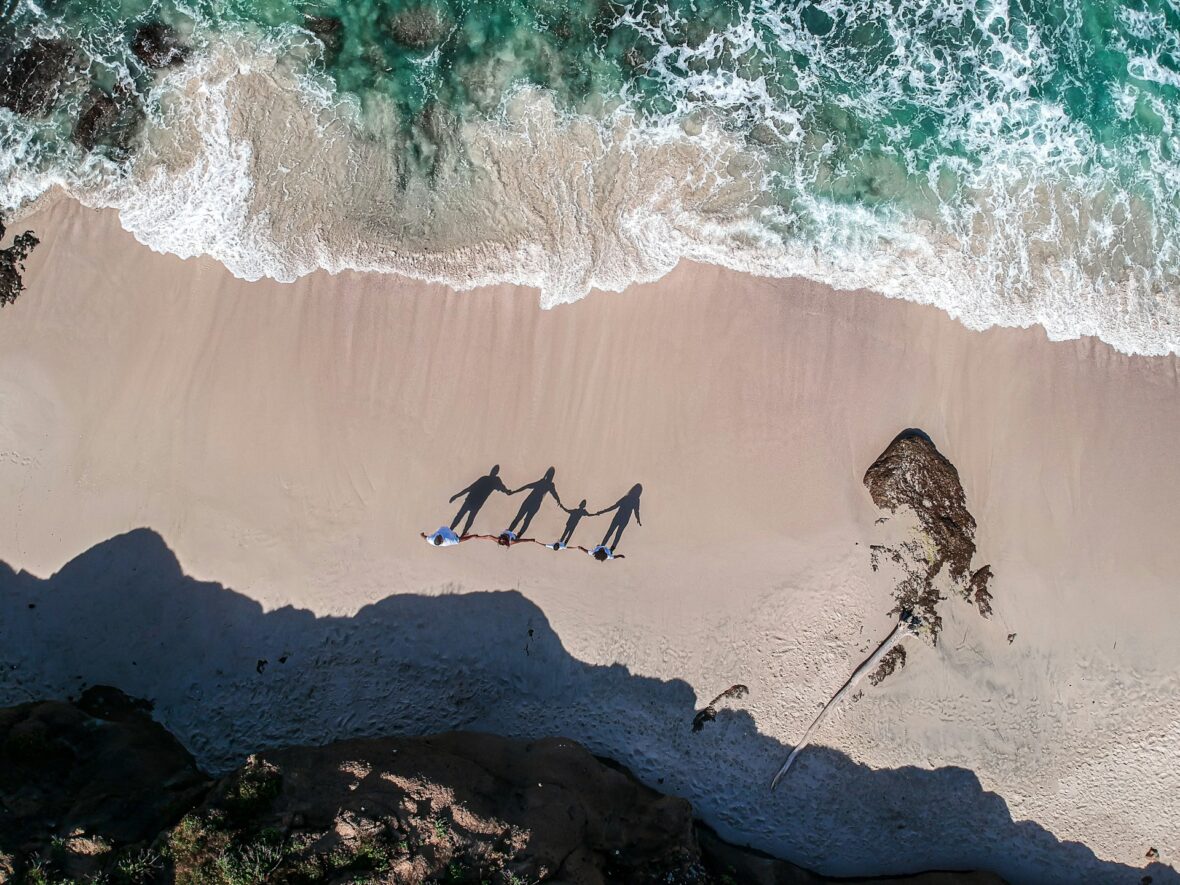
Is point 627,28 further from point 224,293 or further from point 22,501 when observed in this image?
point 22,501

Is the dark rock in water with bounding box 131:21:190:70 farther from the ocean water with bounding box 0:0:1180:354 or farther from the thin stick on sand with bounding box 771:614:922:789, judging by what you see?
the thin stick on sand with bounding box 771:614:922:789

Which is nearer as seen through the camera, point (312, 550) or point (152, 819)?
point (152, 819)

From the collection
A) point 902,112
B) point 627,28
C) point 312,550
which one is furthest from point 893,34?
point 312,550

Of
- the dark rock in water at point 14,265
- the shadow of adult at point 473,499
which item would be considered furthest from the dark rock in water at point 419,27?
the shadow of adult at point 473,499

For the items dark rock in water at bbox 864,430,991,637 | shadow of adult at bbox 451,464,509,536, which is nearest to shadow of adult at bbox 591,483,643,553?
shadow of adult at bbox 451,464,509,536

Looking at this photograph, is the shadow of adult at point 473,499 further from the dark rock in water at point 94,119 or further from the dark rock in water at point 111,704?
the dark rock in water at point 94,119

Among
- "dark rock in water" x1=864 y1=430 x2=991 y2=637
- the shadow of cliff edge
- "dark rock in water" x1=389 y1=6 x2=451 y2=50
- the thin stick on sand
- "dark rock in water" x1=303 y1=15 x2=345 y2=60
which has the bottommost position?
the shadow of cliff edge
